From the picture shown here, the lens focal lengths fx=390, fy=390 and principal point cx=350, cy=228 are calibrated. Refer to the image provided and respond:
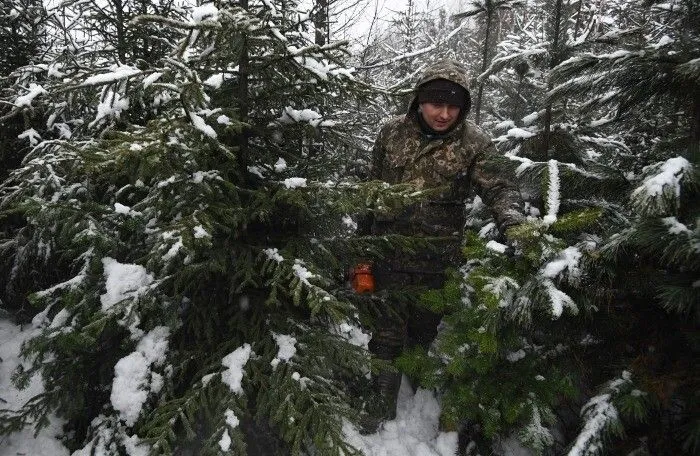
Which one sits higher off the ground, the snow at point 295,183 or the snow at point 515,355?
the snow at point 295,183

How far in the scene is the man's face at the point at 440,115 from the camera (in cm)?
377

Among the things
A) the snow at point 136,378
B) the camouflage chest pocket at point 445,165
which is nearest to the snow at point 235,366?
the snow at point 136,378

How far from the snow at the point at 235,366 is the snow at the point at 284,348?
0.22m

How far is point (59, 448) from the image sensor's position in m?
3.44

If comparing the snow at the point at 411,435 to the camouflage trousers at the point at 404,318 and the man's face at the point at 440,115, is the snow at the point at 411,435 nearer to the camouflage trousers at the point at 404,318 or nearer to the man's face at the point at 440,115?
the camouflage trousers at the point at 404,318

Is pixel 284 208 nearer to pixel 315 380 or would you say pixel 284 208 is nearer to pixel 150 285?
pixel 150 285

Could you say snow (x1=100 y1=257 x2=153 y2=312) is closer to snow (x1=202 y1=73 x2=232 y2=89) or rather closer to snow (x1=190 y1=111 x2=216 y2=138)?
snow (x1=190 y1=111 x2=216 y2=138)

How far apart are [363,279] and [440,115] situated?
176 centimetres

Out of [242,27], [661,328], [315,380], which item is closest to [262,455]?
[315,380]

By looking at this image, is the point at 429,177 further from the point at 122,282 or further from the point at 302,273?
the point at 122,282

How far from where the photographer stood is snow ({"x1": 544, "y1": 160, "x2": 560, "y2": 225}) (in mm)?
2365

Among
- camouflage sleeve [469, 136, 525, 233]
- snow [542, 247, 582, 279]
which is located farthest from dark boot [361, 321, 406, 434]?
snow [542, 247, 582, 279]

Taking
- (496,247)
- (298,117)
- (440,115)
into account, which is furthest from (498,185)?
(298,117)

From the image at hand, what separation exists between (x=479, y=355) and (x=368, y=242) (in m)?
1.27
